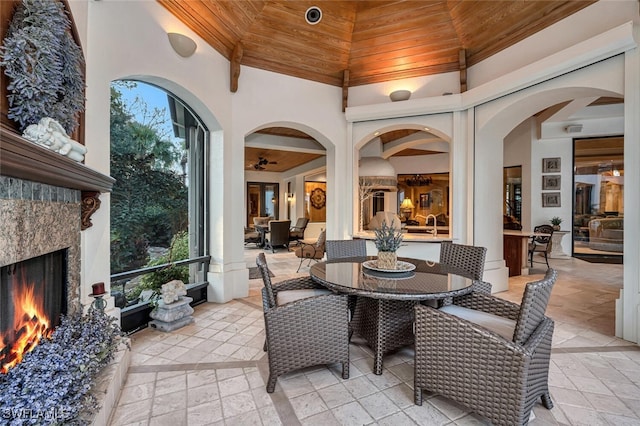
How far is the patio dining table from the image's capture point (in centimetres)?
218

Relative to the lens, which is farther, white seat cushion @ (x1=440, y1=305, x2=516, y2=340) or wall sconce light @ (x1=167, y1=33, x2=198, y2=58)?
wall sconce light @ (x1=167, y1=33, x2=198, y2=58)

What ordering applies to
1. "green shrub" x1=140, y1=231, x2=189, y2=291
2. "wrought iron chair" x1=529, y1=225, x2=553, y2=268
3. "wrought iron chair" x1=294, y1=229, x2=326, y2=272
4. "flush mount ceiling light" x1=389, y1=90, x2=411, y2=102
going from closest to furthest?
"green shrub" x1=140, y1=231, x2=189, y2=291 → "flush mount ceiling light" x1=389, y1=90, x2=411, y2=102 → "wrought iron chair" x1=294, y1=229, x2=326, y2=272 → "wrought iron chair" x1=529, y1=225, x2=553, y2=268

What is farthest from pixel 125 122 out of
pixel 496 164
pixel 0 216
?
pixel 496 164

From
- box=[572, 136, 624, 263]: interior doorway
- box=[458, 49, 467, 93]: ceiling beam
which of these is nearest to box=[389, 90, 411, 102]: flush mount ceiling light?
box=[458, 49, 467, 93]: ceiling beam

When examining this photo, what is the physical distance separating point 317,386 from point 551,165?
339 inches

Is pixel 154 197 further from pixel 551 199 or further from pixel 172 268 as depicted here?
pixel 551 199

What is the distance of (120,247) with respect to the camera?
123 inches

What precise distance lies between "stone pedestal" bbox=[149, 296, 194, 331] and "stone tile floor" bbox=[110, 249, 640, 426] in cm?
9

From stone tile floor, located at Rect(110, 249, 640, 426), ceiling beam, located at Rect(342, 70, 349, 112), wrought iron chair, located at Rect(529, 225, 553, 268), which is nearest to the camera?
stone tile floor, located at Rect(110, 249, 640, 426)

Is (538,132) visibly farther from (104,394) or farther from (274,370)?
(104,394)

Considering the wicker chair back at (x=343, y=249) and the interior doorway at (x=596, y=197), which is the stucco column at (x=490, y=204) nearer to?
the wicker chair back at (x=343, y=249)

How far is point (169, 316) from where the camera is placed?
129 inches

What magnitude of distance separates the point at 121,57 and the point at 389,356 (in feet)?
11.9

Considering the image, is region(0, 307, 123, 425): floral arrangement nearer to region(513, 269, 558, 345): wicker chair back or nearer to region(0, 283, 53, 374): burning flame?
region(0, 283, 53, 374): burning flame
